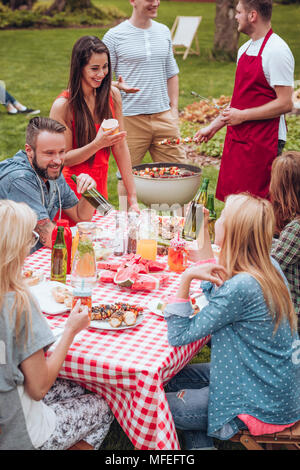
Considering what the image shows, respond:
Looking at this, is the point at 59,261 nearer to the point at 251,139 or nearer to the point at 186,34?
the point at 251,139

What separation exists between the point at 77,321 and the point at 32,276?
2.05ft

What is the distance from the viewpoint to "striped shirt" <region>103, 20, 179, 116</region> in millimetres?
4961

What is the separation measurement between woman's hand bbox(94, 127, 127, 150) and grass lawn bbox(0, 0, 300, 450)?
2669mm

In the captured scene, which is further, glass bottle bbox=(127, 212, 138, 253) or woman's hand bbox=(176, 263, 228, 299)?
glass bottle bbox=(127, 212, 138, 253)

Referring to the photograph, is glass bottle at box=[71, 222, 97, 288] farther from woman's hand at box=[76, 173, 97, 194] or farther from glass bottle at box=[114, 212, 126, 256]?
woman's hand at box=[76, 173, 97, 194]

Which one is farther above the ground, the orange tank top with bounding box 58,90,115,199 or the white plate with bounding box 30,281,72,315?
the orange tank top with bounding box 58,90,115,199

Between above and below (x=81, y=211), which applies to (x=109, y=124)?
above

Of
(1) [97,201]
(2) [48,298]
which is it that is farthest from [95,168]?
(2) [48,298]

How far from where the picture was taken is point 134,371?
198 centimetres

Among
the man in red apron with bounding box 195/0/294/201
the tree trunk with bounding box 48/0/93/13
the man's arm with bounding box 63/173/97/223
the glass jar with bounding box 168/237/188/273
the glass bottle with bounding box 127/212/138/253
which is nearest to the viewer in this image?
the glass jar with bounding box 168/237/188/273

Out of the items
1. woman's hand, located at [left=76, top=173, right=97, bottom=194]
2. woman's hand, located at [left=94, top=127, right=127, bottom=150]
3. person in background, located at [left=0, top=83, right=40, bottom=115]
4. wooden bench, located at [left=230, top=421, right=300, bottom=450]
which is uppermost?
woman's hand, located at [left=94, top=127, right=127, bottom=150]

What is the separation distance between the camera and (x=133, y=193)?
3.95 m

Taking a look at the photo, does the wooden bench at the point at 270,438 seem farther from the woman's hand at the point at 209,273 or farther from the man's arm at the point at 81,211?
the man's arm at the point at 81,211

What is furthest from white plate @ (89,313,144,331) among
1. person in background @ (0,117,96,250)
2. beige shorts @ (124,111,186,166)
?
beige shorts @ (124,111,186,166)
